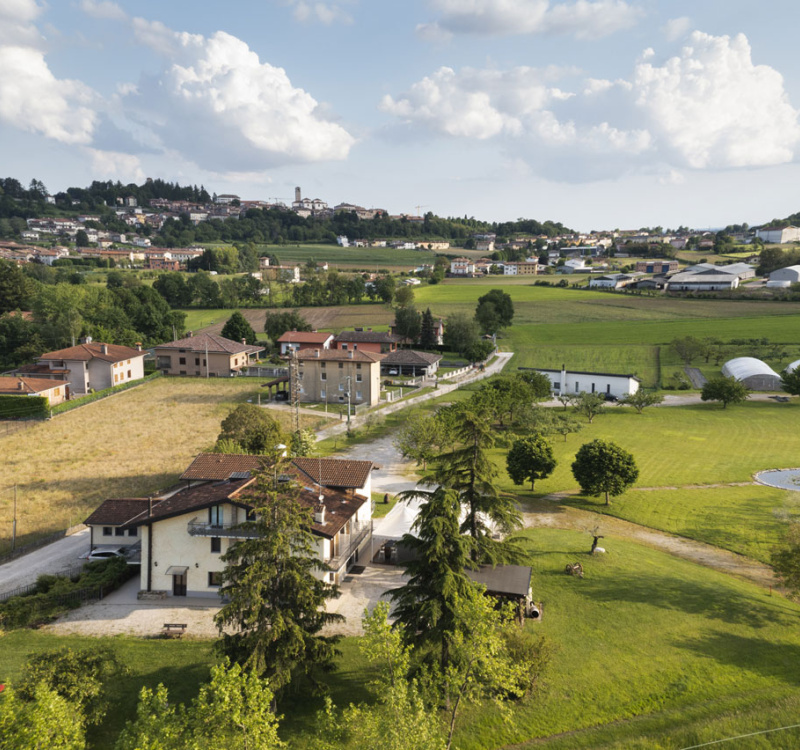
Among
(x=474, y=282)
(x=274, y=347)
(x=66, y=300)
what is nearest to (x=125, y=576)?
(x=274, y=347)

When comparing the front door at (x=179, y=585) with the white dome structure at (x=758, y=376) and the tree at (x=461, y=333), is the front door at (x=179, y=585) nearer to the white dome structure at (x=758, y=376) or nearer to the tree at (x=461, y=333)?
the white dome structure at (x=758, y=376)

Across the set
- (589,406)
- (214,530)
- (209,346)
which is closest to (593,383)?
(589,406)

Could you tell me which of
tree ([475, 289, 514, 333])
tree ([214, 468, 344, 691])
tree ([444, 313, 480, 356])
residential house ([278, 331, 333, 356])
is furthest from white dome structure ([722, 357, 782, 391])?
tree ([214, 468, 344, 691])

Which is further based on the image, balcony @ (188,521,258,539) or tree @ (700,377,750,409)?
tree @ (700,377,750,409)

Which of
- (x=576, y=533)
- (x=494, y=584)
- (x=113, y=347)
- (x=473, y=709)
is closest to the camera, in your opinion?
(x=473, y=709)

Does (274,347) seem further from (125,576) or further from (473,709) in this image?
(473,709)

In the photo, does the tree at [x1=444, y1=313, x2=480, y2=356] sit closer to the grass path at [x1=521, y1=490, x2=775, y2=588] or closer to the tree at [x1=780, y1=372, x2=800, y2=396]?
the tree at [x1=780, y1=372, x2=800, y2=396]
